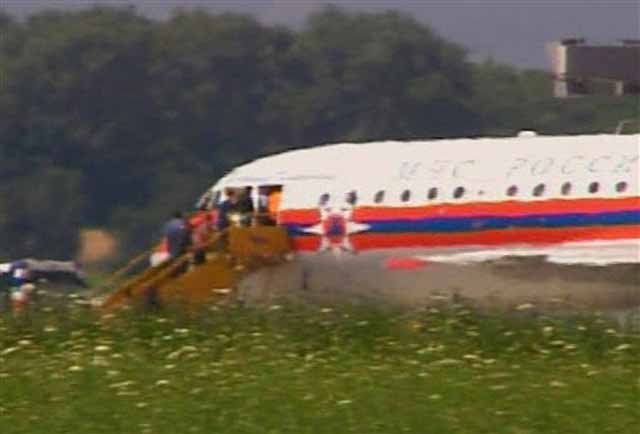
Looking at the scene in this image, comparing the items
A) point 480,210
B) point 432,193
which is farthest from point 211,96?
point 480,210

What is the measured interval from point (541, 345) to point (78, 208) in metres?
42.2

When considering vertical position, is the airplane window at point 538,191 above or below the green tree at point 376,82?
below

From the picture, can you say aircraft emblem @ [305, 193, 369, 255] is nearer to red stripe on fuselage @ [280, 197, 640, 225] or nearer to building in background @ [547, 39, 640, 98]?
red stripe on fuselage @ [280, 197, 640, 225]

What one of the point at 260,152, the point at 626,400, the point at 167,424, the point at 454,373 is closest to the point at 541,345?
the point at 454,373

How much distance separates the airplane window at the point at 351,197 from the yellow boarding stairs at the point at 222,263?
972mm

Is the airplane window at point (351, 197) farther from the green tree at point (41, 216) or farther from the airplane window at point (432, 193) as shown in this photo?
the green tree at point (41, 216)

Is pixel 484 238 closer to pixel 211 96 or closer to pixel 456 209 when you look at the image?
pixel 456 209

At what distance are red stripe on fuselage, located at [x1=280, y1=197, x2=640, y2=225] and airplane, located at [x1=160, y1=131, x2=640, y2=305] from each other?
0.01 m

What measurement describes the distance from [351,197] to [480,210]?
2.19 meters

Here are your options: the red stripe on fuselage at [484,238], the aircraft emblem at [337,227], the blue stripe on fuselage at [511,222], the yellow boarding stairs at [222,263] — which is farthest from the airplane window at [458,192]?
the yellow boarding stairs at [222,263]

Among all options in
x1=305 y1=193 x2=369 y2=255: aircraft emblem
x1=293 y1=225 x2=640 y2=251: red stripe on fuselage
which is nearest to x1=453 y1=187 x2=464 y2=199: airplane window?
x1=293 y1=225 x2=640 y2=251: red stripe on fuselage

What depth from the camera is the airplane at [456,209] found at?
107 feet

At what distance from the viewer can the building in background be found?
39000mm

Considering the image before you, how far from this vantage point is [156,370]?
650 inches
